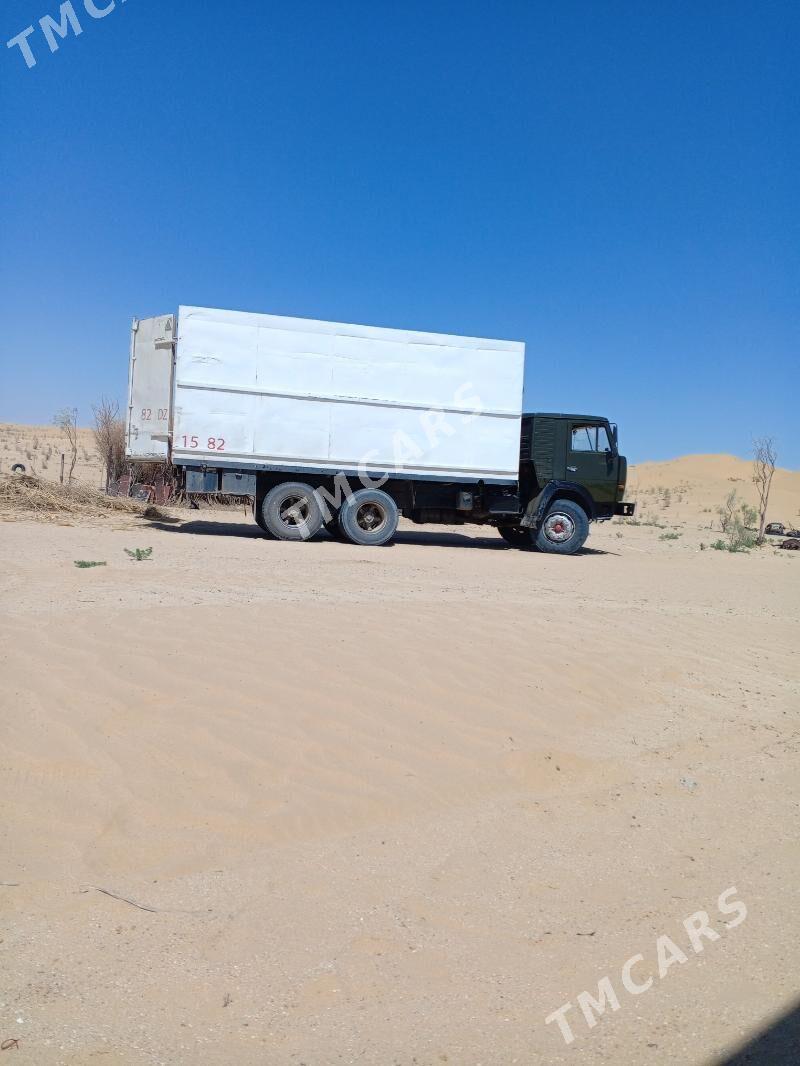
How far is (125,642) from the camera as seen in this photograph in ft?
19.5

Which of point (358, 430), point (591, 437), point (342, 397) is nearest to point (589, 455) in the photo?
point (591, 437)

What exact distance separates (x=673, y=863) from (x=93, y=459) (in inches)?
1489

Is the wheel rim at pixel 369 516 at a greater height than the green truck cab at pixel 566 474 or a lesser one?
→ lesser

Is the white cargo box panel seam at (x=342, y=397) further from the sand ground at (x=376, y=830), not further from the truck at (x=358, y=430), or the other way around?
the sand ground at (x=376, y=830)

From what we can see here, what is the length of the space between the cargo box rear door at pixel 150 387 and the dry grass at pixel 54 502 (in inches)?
65.5

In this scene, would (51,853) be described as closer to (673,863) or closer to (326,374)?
(673,863)

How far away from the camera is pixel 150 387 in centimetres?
1532

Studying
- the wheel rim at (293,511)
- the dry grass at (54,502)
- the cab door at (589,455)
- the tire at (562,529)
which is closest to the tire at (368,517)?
the wheel rim at (293,511)

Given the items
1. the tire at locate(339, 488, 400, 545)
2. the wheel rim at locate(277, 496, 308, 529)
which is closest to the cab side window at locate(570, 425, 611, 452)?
the tire at locate(339, 488, 400, 545)

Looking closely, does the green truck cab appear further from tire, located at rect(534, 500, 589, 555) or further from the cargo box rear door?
the cargo box rear door

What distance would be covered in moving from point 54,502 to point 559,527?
31.7ft

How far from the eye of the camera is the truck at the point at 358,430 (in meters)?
14.9

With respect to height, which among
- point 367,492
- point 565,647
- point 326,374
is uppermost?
point 326,374

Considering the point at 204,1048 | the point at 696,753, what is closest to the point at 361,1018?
the point at 204,1048
